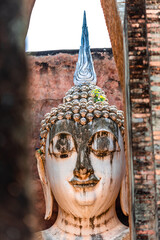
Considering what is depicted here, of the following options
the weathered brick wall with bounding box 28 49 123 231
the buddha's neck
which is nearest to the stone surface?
the weathered brick wall with bounding box 28 49 123 231

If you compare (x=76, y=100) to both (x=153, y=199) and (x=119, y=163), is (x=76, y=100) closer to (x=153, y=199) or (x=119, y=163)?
(x=119, y=163)

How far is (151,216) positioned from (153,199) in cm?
15

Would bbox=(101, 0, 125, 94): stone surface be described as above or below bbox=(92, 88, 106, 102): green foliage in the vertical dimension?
above

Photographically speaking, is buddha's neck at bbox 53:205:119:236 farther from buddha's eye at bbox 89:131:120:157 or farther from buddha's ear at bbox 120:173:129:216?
buddha's eye at bbox 89:131:120:157

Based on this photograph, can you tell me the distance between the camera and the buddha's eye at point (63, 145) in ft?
18.1

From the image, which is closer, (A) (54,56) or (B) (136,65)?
(B) (136,65)

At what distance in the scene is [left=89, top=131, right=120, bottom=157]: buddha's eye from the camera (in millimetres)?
5488

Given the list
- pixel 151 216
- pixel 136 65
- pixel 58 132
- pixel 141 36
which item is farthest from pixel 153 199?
pixel 58 132

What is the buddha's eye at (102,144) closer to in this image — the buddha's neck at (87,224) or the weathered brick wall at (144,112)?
the buddha's neck at (87,224)

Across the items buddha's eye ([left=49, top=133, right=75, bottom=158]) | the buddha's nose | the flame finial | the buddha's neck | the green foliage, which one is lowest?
the buddha's neck

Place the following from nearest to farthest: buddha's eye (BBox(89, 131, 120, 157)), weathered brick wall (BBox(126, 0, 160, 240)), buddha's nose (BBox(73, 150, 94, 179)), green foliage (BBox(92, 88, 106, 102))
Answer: weathered brick wall (BBox(126, 0, 160, 240)) → buddha's nose (BBox(73, 150, 94, 179)) → buddha's eye (BBox(89, 131, 120, 157)) → green foliage (BBox(92, 88, 106, 102))

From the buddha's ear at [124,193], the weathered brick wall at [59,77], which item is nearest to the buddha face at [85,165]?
the buddha's ear at [124,193]

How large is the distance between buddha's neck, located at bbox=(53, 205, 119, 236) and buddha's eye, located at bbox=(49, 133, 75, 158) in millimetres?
861

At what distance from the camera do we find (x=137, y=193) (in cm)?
383
